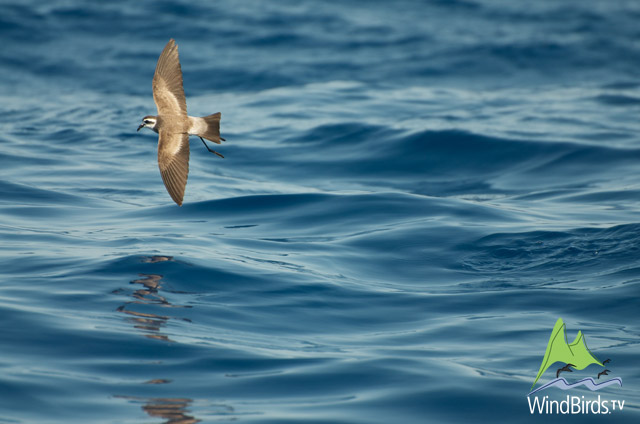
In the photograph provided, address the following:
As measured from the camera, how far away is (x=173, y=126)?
6.91 metres

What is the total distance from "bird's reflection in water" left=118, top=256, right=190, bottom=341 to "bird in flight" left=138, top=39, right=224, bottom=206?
74 cm

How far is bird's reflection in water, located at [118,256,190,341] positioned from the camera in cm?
569

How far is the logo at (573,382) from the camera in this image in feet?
15.6

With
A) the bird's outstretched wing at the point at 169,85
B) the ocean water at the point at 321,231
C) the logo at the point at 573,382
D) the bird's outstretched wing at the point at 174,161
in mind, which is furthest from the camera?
the bird's outstretched wing at the point at 169,85

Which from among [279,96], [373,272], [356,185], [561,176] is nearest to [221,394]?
[373,272]

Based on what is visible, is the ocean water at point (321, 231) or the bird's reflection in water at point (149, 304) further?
the bird's reflection in water at point (149, 304)

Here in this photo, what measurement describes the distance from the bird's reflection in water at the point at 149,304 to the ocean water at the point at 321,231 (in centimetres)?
3

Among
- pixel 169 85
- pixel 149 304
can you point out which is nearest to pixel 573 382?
pixel 149 304

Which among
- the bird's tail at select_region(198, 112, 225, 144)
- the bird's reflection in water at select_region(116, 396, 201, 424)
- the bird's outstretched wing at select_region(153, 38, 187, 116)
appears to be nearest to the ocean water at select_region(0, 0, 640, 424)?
the bird's reflection in water at select_region(116, 396, 201, 424)

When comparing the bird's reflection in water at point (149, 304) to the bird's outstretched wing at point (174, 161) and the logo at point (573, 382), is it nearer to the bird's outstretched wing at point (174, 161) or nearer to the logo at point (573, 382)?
the bird's outstretched wing at point (174, 161)

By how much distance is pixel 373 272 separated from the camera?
754 cm

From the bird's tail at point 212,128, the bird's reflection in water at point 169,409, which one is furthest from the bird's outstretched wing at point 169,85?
the bird's reflection in water at point 169,409

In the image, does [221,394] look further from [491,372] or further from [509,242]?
[509,242]

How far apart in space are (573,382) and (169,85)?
4.19 metres
